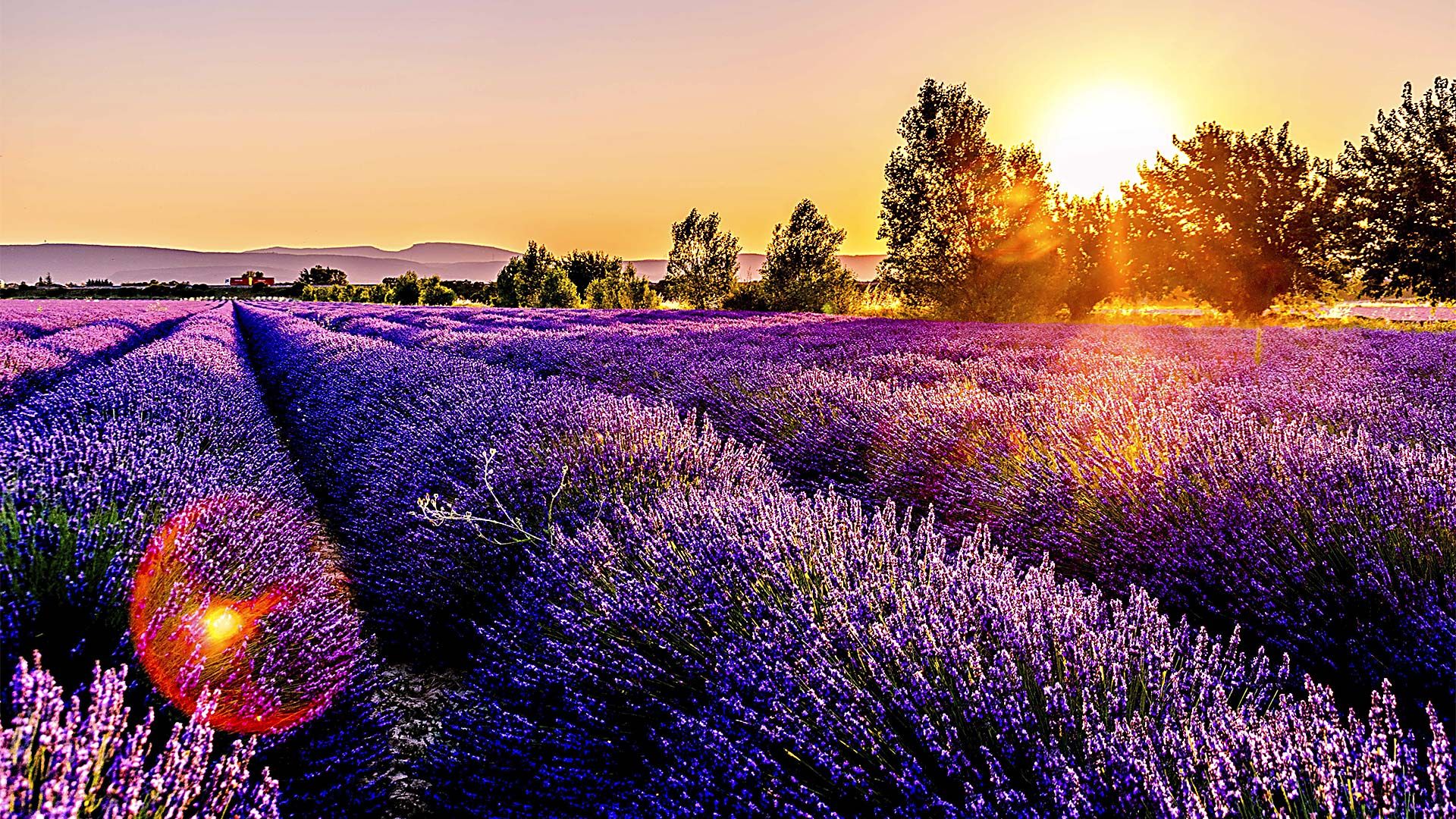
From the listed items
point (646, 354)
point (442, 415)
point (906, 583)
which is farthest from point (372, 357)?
point (906, 583)

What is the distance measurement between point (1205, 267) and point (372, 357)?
2402cm

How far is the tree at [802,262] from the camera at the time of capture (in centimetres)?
3225

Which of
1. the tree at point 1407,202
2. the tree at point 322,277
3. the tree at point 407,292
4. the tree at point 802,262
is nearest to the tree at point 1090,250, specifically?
the tree at point 1407,202

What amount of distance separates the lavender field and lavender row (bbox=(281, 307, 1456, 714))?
15 mm

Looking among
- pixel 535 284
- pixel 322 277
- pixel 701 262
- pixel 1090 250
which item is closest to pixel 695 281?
pixel 701 262

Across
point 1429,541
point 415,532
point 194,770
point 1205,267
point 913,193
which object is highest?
point 913,193

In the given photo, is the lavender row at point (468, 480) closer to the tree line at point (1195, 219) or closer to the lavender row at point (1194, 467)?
the lavender row at point (1194, 467)

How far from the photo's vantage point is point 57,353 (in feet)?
22.9

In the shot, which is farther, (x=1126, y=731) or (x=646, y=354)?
(x=646, y=354)

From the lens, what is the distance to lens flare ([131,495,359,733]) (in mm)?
1343

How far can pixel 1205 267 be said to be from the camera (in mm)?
22109

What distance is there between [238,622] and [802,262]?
3226cm

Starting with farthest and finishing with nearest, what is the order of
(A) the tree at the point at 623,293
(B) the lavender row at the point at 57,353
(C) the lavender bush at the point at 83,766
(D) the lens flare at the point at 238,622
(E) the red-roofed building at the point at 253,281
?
1. (E) the red-roofed building at the point at 253,281
2. (A) the tree at the point at 623,293
3. (B) the lavender row at the point at 57,353
4. (D) the lens flare at the point at 238,622
5. (C) the lavender bush at the point at 83,766

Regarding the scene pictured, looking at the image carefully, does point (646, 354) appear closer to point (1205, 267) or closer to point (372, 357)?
point (372, 357)
